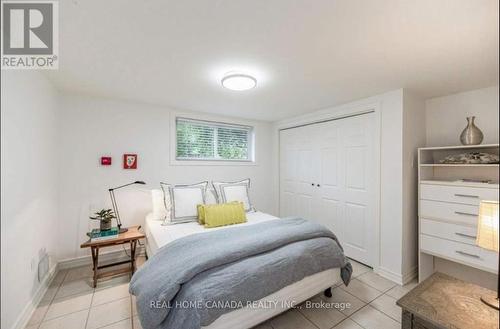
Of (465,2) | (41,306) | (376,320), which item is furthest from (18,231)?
(465,2)

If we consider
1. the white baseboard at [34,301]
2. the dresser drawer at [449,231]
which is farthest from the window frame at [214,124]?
the dresser drawer at [449,231]

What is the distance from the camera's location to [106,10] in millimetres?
1205

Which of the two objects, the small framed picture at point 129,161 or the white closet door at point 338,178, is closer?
the white closet door at point 338,178

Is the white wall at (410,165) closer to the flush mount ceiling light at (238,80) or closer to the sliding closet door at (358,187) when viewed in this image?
the sliding closet door at (358,187)

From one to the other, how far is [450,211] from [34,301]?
149 inches

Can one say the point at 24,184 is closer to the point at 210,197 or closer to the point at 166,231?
the point at 166,231

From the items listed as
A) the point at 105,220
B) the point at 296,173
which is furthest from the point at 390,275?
the point at 105,220

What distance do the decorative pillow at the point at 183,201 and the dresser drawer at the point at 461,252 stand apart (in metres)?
2.51

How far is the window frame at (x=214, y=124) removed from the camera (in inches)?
125

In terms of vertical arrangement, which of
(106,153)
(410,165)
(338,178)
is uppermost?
(106,153)

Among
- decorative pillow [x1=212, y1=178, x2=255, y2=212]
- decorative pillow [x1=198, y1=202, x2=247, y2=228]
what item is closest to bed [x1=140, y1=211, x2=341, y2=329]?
decorative pillow [x1=198, y1=202, x2=247, y2=228]

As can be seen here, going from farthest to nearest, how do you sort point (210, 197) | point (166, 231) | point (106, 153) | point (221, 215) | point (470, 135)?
point (210, 197) → point (106, 153) → point (221, 215) → point (166, 231) → point (470, 135)

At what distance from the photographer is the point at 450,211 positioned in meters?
1.99

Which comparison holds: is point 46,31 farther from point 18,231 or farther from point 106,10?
point 18,231
